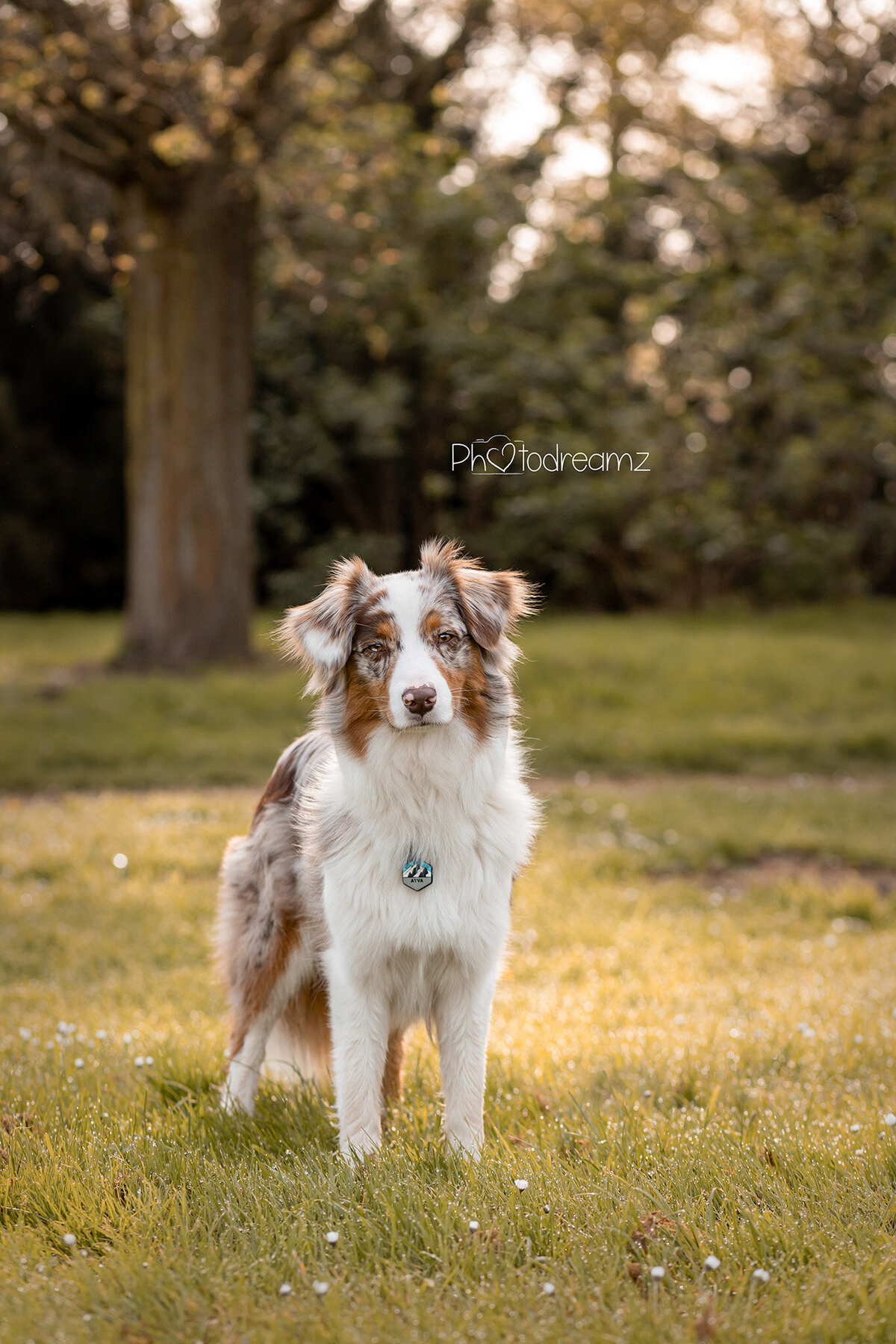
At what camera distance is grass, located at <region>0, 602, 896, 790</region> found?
33.2 feet

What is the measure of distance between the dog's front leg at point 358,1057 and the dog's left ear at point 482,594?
1063 mm

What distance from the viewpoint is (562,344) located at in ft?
52.6

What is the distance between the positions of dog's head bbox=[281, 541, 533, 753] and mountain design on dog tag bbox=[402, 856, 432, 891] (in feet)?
1.23

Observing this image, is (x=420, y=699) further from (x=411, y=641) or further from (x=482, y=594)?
(x=482, y=594)

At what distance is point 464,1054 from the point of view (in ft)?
11.0

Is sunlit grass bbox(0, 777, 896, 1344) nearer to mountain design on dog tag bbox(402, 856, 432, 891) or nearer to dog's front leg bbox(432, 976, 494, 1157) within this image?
dog's front leg bbox(432, 976, 494, 1157)

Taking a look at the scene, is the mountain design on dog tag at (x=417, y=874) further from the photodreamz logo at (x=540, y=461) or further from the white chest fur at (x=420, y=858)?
the photodreamz logo at (x=540, y=461)

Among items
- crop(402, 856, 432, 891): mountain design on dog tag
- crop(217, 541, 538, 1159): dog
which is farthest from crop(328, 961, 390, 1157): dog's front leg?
crop(402, 856, 432, 891): mountain design on dog tag

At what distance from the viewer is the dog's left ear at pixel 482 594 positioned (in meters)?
3.28

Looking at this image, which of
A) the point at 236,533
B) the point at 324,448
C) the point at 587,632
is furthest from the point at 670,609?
the point at 236,533

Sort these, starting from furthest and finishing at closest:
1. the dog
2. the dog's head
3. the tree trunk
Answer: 1. the tree trunk
2. the dog
3. the dog's head

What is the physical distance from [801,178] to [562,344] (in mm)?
6202

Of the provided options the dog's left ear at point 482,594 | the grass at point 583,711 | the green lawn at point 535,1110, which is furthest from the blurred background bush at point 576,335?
the dog's left ear at point 482,594

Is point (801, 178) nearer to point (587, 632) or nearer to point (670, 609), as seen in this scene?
point (670, 609)
